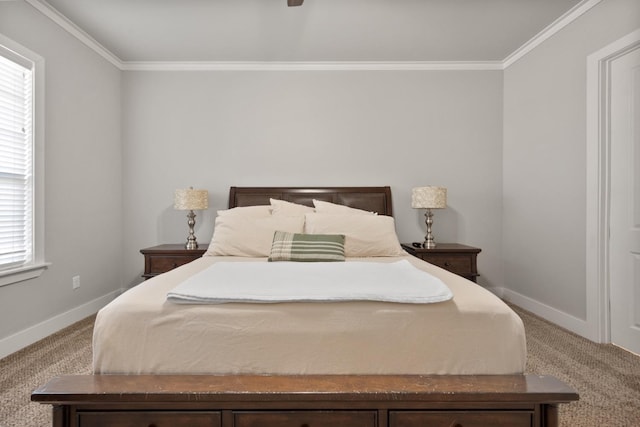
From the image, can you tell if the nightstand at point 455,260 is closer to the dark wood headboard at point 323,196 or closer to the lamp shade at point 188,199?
the dark wood headboard at point 323,196

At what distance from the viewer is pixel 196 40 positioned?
11.2 ft

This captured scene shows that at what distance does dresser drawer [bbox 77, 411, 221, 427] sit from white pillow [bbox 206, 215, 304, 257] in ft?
5.27

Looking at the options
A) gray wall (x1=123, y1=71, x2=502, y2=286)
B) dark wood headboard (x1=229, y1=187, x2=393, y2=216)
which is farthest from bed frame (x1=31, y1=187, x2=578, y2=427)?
gray wall (x1=123, y1=71, x2=502, y2=286)

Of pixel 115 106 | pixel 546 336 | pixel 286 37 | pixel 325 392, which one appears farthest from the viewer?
pixel 115 106

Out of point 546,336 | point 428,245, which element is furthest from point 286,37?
point 546,336

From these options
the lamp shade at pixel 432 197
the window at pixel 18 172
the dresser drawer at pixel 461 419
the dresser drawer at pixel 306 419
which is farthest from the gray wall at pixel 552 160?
the window at pixel 18 172

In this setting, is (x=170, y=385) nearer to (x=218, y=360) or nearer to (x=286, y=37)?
(x=218, y=360)

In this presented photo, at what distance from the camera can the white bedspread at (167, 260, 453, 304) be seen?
149cm

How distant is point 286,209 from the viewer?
135 inches

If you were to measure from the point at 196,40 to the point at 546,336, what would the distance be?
422cm

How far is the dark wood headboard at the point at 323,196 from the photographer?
386 centimetres

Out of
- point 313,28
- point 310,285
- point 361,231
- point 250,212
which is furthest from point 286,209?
point 310,285

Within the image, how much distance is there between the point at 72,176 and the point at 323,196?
2.46m

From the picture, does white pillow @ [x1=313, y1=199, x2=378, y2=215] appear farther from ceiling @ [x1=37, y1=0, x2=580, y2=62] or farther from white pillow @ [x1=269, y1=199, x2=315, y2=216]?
ceiling @ [x1=37, y1=0, x2=580, y2=62]
